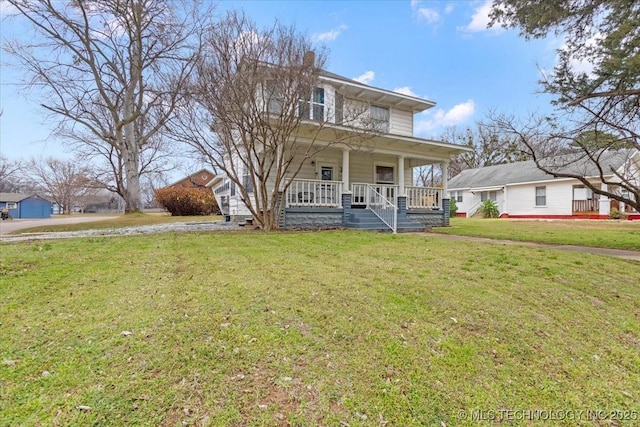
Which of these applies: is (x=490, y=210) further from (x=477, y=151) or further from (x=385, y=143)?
(x=385, y=143)

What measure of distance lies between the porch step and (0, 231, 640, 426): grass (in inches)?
266

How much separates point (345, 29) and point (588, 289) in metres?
11.6

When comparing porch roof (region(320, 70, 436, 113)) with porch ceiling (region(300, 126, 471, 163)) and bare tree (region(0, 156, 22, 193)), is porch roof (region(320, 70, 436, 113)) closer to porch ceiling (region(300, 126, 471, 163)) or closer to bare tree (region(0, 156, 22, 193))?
porch ceiling (region(300, 126, 471, 163))

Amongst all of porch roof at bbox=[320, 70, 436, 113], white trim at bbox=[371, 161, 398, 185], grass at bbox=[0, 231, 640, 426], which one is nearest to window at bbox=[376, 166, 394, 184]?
white trim at bbox=[371, 161, 398, 185]

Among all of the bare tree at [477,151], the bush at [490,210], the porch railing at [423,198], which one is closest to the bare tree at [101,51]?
the porch railing at [423,198]

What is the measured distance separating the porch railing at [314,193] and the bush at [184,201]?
14916mm

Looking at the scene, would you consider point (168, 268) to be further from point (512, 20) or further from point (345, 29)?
point (345, 29)

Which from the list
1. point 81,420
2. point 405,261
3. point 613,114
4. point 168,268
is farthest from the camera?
point 613,114

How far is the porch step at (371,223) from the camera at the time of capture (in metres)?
11.6

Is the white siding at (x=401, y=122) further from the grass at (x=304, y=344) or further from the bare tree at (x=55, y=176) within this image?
the bare tree at (x=55, y=176)

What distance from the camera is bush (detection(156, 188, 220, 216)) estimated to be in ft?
78.4

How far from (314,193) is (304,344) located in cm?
940

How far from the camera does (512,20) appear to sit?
789cm

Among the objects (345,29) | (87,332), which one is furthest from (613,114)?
(87,332)
